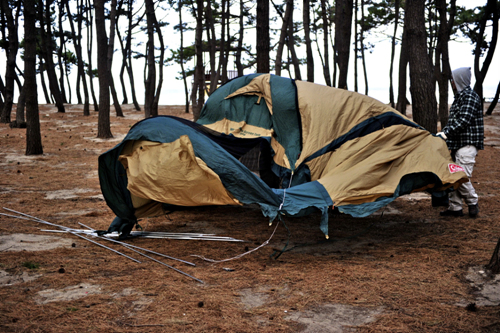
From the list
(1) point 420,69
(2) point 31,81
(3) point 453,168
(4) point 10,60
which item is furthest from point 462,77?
(4) point 10,60

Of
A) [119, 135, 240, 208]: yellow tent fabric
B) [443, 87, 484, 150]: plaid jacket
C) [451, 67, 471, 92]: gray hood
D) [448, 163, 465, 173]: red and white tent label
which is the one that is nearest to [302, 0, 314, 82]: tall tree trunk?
[451, 67, 471, 92]: gray hood

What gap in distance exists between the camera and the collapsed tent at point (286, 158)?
15.2 feet

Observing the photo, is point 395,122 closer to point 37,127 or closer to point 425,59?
point 425,59

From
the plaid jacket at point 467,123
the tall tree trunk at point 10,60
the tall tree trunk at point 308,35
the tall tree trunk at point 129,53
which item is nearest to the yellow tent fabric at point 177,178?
the plaid jacket at point 467,123

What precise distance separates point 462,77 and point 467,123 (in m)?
0.63

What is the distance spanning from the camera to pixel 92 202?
23.1 ft

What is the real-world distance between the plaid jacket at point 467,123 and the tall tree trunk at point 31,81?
950 centimetres

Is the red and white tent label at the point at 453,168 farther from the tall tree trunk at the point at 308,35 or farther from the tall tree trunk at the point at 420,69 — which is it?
the tall tree trunk at the point at 308,35

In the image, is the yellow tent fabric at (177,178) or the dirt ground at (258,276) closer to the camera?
the dirt ground at (258,276)

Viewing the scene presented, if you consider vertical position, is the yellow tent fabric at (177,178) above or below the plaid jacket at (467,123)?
below

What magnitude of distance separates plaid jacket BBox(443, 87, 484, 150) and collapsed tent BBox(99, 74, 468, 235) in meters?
0.52

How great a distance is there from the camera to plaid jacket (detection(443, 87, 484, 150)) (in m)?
5.59

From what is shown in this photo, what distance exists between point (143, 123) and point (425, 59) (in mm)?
4827

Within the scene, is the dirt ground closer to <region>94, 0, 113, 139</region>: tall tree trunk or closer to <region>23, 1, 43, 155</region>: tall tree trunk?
<region>23, 1, 43, 155</region>: tall tree trunk
